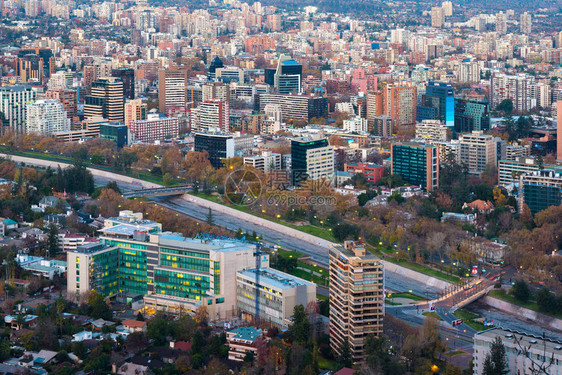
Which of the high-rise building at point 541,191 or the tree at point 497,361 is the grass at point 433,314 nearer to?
the tree at point 497,361

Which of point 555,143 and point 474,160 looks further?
point 555,143

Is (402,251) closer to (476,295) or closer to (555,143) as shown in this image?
(476,295)

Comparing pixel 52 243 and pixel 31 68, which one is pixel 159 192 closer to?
pixel 52 243

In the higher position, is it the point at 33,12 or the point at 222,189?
the point at 33,12

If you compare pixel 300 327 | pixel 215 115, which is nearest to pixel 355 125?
pixel 215 115

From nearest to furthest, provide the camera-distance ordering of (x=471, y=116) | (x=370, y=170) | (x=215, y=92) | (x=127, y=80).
→ (x=370, y=170) → (x=471, y=116) → (x=127, y=80) → (x=215, y=92)

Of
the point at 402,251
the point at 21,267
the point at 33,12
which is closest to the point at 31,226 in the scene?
the point at 21,267

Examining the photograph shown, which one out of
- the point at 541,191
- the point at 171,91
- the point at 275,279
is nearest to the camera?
the point at 275,279
